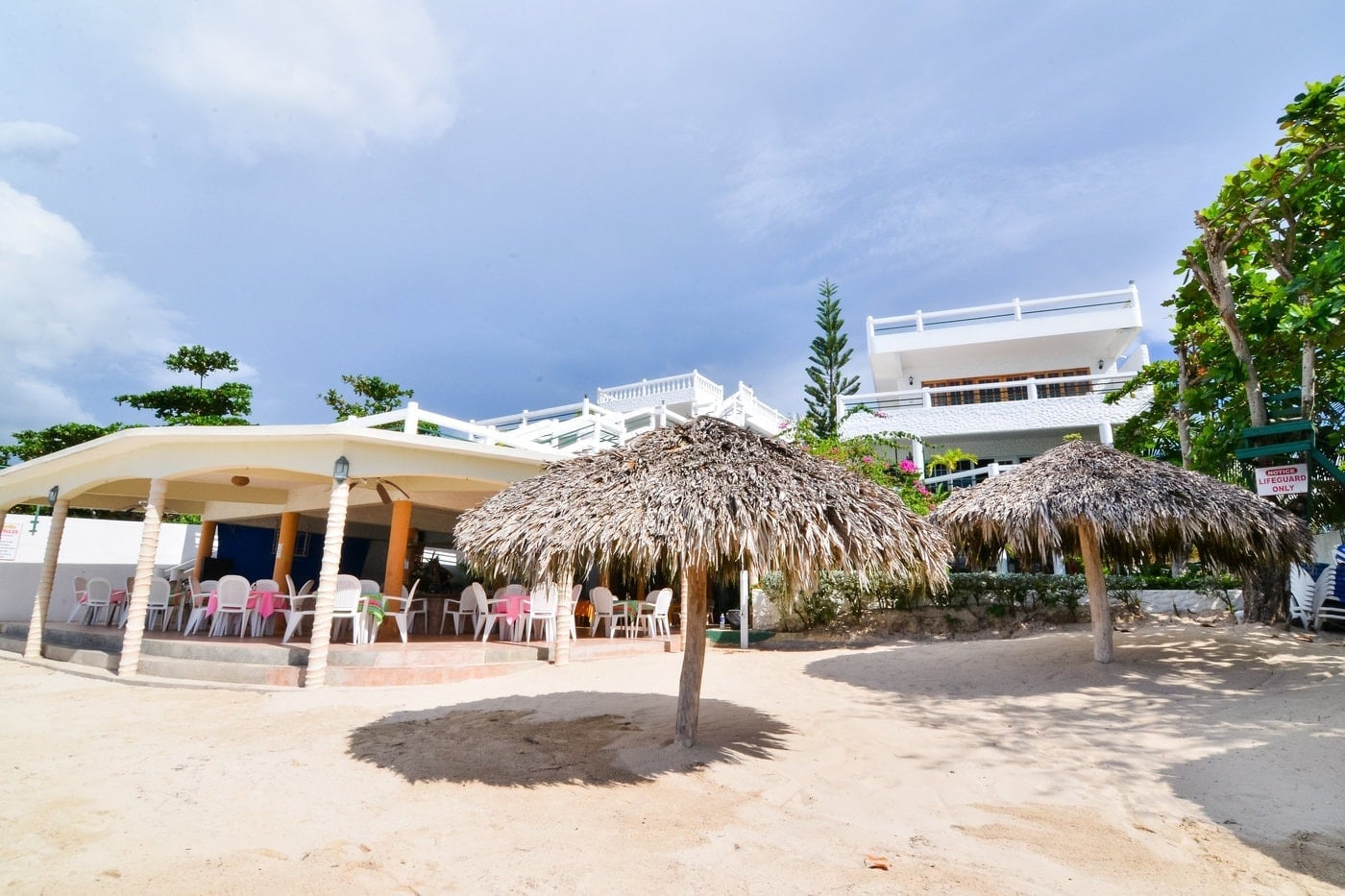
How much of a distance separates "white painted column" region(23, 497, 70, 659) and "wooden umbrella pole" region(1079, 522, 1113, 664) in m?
14.9

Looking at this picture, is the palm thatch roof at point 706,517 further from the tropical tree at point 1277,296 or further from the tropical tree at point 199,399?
the tropical tree at point 199,399

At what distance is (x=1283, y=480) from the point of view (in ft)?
25.0

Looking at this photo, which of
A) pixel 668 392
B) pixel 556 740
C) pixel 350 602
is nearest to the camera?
pixel 556 740

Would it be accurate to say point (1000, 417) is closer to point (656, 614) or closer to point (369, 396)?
point (656, 614)

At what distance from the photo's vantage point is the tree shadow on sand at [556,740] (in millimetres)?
4664

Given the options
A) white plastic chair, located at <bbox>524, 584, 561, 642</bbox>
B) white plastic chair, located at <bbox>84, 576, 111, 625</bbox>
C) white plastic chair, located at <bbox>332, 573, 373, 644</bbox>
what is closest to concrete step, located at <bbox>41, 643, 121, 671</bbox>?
white plastic chair, located at <bbox>84, 576, 111, 625</bbox>

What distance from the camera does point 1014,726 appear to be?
5.72 m

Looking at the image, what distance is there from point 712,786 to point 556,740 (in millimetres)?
1650

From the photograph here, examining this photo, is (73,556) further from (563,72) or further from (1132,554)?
(1132,554)

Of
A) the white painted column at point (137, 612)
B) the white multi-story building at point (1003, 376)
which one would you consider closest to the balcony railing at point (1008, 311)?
the white multi-story building at point (1003, 376)

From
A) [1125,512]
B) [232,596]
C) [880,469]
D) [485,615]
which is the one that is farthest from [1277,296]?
[232,596]

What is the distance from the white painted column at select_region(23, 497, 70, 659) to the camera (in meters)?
10.2

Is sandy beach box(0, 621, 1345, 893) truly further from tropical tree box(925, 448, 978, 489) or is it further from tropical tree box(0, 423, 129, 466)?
tropical tree box(0, 423, 129, 466)

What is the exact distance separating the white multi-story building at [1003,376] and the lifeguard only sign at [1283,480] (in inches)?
262
